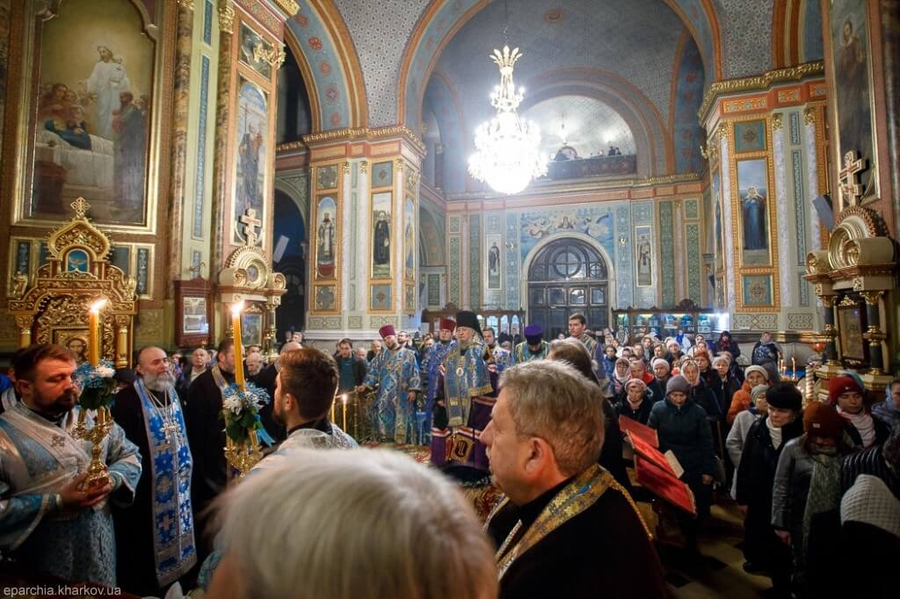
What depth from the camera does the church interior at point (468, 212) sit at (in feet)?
13.6

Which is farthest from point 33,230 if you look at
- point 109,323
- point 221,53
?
point 221,53

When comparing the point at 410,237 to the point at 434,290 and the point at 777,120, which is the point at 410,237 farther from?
the point at 777,120

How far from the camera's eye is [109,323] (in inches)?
224

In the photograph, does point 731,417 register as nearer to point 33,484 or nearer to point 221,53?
point 33,484

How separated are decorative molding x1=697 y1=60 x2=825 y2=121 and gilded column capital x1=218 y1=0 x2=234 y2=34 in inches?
385

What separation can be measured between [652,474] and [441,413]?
141 inches

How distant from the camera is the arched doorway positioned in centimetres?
1831

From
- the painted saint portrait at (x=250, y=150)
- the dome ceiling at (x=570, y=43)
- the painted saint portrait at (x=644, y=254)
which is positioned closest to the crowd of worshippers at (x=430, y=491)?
the painted saint portrait at (x=250, y=150)

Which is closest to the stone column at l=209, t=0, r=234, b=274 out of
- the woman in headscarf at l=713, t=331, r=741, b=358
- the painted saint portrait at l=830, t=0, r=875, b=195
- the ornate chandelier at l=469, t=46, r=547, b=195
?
the ornate chandelier at l=469, t=46, r=547, b=195

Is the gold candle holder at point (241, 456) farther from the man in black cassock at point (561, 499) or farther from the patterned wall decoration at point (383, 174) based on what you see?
the patterned wall decoration at point (383, 174)

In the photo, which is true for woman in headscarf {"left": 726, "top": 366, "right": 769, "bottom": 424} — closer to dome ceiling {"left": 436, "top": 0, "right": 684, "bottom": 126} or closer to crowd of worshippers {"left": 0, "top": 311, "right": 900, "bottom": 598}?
crowd of worshippers {"left": 0, "top": 311, "right": 900, "bottom": 598}

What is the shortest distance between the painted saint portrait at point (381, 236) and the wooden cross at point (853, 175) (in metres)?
9.36

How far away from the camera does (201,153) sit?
6914 millimetres

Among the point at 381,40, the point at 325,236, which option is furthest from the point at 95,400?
the point at 381,40
